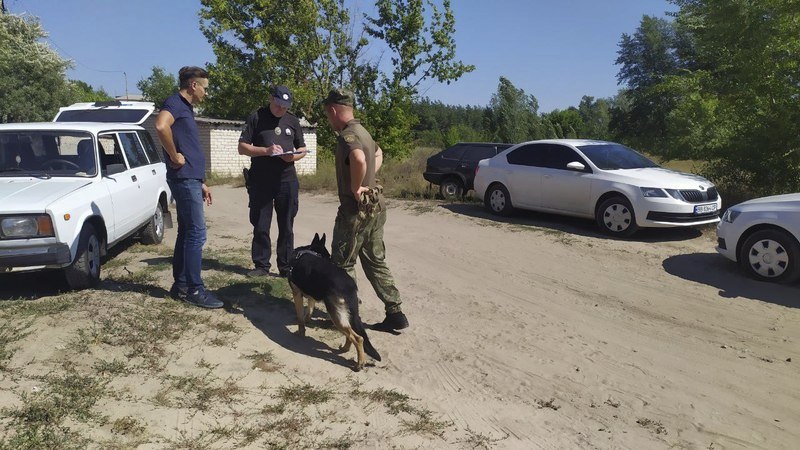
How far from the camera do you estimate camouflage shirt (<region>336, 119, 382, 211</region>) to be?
462 cm

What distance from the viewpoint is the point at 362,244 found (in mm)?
4926

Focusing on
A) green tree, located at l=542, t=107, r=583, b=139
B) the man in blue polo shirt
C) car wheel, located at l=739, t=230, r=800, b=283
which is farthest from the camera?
green tree, located at l=542, t=107, r=583, b=139

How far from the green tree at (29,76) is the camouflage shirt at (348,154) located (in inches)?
1345

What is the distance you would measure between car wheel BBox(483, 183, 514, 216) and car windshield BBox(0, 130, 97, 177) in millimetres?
7509

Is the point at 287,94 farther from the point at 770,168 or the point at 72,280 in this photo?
the point at 770,168

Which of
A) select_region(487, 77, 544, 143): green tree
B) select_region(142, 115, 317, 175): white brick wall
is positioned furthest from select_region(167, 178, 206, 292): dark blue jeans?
select_region(487, 77, 544, 143): green tree

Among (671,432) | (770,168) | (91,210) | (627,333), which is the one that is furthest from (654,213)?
(91,210)

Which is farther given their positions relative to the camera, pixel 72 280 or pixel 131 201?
pixel 131 201

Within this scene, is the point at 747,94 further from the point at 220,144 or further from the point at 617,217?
the point at 220,144

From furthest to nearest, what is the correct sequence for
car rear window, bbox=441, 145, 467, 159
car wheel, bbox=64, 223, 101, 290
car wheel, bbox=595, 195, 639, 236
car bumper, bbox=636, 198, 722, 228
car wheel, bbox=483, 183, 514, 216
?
car rear window, bbox=441, 145, 467, 159
car wheel, bbox=483, 183, 514, 216
car wheel, bbox=595, 195, 639, 236
car bumper, bbox=636, 198, 722, 228
car wheel, bbox=64, 223, 101, 290

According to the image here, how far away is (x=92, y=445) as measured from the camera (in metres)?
3.16

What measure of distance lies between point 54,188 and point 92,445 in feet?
11.7

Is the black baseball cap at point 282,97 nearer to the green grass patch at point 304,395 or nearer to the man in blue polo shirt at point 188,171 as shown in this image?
the man in blue polo shirt at point 188,171

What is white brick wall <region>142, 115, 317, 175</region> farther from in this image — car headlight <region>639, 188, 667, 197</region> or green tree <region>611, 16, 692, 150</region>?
green tree <region>611, 16, 692, 150</region>
